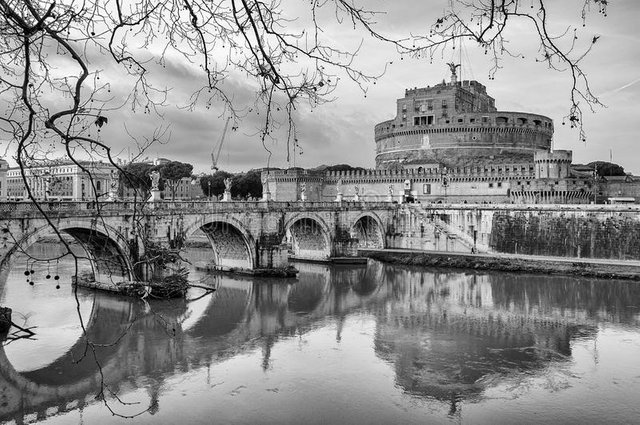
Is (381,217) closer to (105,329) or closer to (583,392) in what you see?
(105,329)

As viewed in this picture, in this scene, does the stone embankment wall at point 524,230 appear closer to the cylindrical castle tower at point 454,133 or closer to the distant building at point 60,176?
the cylindrical castle tower at point 454,133

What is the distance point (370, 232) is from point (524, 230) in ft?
31.9

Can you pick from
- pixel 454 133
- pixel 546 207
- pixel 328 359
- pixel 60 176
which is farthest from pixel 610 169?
pixel 60 176

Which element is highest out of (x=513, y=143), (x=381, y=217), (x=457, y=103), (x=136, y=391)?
(x=457, y=103)

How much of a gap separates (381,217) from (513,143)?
22112mm

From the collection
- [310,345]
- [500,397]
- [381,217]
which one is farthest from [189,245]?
[500,397]

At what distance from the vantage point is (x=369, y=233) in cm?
3856

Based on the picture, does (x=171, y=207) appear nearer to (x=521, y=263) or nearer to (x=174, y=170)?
(x=521, y=263)

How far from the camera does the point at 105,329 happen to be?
16859 millimetres

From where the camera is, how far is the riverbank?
26.6 meters

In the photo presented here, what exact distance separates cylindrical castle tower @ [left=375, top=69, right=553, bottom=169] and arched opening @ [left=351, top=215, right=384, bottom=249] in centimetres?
1594

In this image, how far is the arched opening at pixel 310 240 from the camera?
3344 centimetres

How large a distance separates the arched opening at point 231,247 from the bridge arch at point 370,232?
11.0 meters

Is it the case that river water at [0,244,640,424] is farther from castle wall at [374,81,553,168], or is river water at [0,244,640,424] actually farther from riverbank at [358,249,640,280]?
castle wall at [374,81,553,168]
